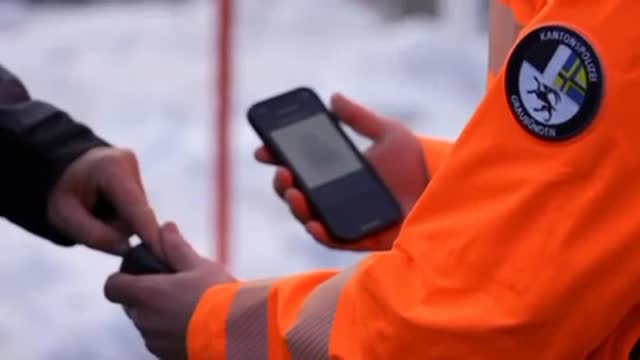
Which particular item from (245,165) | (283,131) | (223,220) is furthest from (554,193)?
(245,165)

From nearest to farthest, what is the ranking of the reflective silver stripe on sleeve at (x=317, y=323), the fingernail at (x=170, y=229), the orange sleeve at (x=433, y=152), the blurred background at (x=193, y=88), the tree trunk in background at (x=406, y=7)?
1. the reflective silver stripe on sleeve at (x=317, y=323)
2. the fingernail at (x=170, y=229)
3. the orange sleeve at (x=433, y=152)
4. the blurred background at (x=193, y=88)
5. the tree trunk in background at (x=406, y=7)

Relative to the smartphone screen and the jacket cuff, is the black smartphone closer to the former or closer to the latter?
the smartphone screen

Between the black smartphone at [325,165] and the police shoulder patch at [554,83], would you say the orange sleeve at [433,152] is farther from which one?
the police shoulder patch at [554,83]

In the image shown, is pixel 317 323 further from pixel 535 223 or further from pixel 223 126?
pixel 223 126

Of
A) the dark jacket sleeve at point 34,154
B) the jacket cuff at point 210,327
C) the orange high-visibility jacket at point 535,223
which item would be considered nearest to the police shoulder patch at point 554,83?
the orange high-visibility jacket at point 535,223

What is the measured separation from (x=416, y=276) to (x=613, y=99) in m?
0.17

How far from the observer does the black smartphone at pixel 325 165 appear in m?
1.30

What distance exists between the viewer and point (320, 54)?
369 centimetres

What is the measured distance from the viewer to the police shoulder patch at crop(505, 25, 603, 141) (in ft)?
2.92

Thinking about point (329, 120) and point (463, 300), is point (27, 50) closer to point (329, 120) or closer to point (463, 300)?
point (329, 120)

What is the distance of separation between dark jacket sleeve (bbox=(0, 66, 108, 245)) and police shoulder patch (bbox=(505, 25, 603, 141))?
0.56 m

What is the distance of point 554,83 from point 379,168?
0.48 m

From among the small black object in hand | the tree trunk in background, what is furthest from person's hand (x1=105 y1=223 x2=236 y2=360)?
the tree trunk in background

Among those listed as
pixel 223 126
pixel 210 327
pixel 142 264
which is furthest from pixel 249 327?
pixel 223 126
